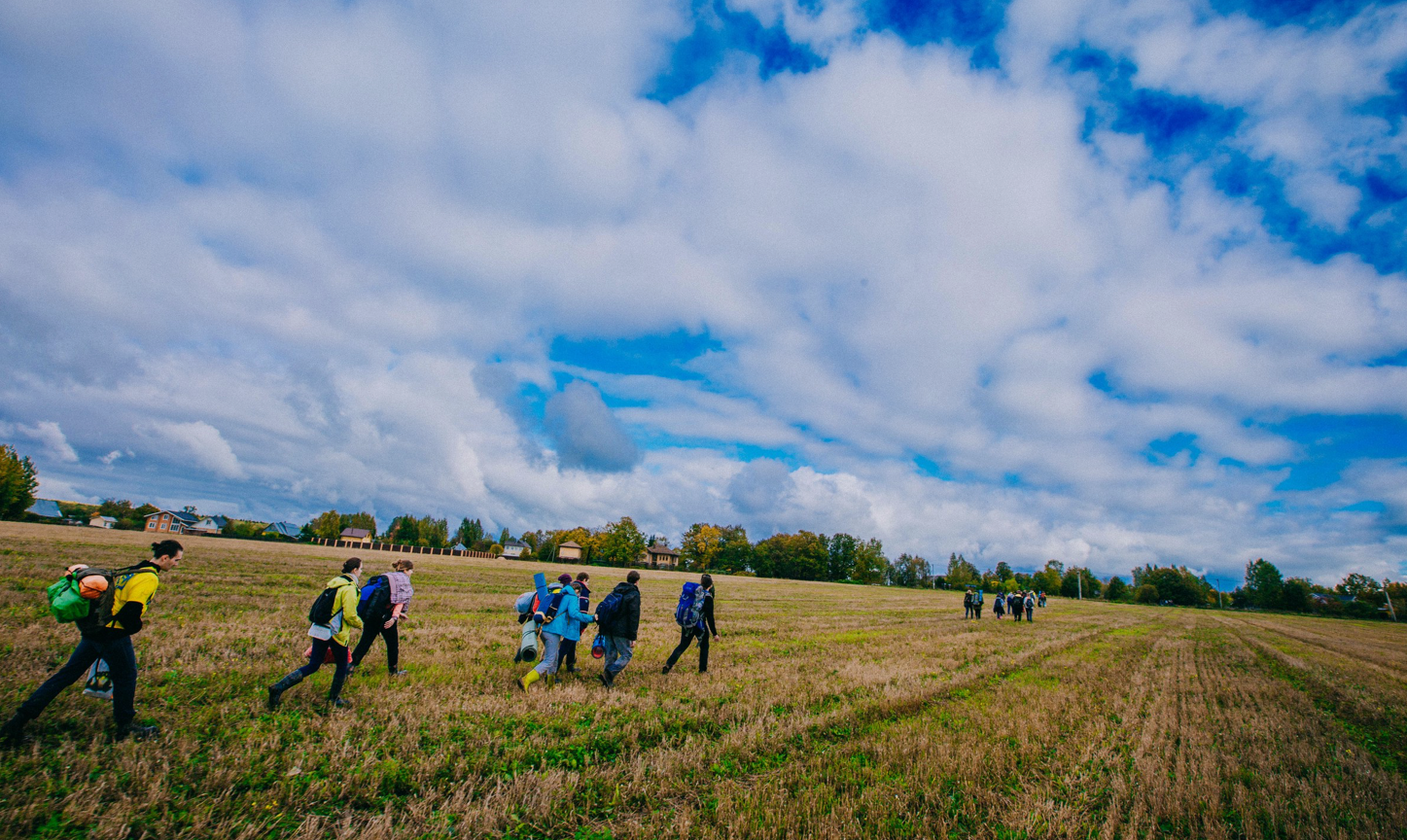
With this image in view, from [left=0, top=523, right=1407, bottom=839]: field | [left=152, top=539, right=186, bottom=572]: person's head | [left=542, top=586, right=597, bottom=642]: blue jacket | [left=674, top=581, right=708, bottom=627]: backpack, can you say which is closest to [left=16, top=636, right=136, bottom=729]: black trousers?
[left=0, top=523, right=1407, bottom=839]: field

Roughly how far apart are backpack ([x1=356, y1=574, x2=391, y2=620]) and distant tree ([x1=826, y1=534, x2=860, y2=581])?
439ft

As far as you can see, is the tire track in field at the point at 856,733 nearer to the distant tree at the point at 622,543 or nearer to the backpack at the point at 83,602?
the backpack at the point at 83,602

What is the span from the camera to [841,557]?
139875mm

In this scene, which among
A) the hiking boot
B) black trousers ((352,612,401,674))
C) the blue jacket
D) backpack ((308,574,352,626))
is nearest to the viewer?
the hiking boot

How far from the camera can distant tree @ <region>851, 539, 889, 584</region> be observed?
438ft

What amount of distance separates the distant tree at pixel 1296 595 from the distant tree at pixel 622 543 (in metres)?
147

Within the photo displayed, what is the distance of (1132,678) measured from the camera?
15391 millimetres

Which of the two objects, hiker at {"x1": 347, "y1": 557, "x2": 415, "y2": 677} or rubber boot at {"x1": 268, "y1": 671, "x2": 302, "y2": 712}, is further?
hiker at {"x1": 347, "y1": 557, "x2": 415, "y2": 677}

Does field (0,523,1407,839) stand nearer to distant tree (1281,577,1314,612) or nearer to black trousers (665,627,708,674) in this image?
black trousers (665,627,708,674)

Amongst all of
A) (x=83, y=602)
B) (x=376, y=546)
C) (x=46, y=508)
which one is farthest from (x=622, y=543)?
(x=46, y=508)

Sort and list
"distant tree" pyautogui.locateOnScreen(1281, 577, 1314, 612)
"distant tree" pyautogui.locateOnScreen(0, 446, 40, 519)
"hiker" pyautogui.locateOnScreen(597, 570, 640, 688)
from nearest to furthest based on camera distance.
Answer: "hiker" pyautogui.locateOnScreen(597, 570, 640, 688) < "distant tree" pyautogui.locateOnScreen(0, 446, 40, 519) < "distant tree" pyautogui.locateOnScreen(1281, 577, 1314, 612)

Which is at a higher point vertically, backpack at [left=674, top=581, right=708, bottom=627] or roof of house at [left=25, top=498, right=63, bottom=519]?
backpack at [left=674, top=581, right=708, bottom=627]

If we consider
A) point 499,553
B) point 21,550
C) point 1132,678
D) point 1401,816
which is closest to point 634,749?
point 1401,816

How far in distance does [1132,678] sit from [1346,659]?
22.9 meters
